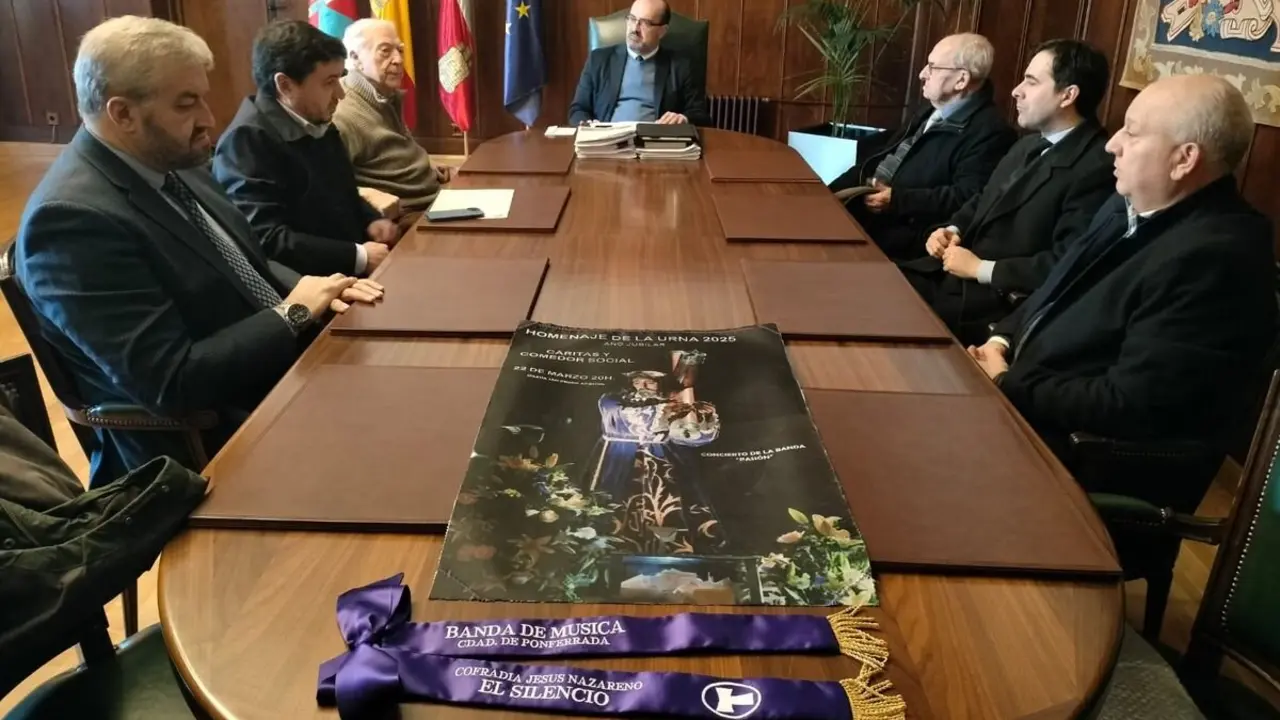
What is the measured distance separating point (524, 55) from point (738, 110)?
4.25 feet

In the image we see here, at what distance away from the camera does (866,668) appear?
2.72ft

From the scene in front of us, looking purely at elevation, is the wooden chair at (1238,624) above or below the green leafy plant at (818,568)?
below

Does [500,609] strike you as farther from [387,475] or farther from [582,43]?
[582,43]

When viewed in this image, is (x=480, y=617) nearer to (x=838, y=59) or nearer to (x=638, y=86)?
(x=638, y=86)

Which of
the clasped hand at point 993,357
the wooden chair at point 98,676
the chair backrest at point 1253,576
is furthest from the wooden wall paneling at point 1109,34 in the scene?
the wooden chair at point 98,676

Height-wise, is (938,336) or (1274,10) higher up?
(1274,10)

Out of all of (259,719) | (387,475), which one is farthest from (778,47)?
(259,719)

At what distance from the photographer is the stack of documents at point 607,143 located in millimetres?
3049

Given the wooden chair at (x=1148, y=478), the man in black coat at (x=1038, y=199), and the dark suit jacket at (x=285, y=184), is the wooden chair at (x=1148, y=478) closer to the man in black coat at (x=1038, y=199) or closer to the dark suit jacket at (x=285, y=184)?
the man in black coat at (x=1038, y=199)

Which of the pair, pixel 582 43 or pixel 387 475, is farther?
pixel 582 43

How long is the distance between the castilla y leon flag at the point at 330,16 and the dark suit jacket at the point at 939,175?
312 centimetres

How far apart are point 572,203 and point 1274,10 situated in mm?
2050

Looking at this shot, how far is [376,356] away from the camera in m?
1.47

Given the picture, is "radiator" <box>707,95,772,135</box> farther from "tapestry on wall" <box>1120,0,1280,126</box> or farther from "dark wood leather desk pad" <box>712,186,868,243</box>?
"dark wood leather desk pad" <box>712,186,868,243</box>
